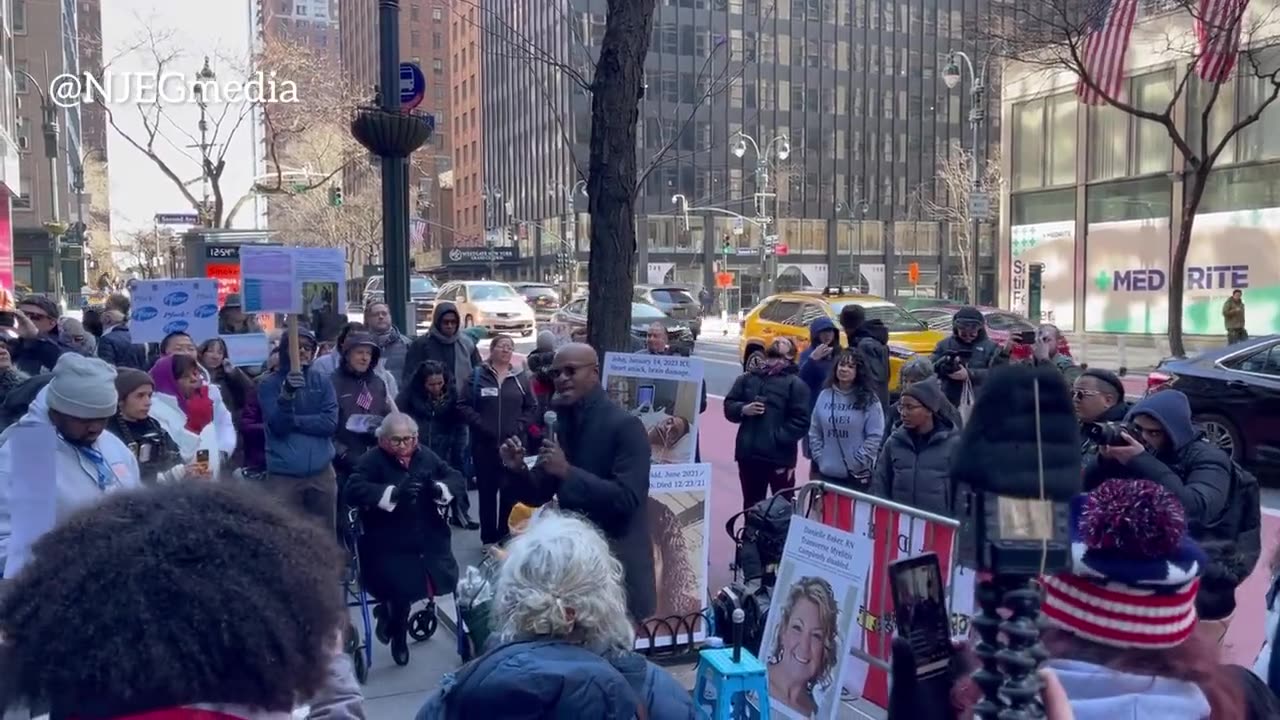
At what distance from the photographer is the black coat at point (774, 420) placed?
26.0 feet

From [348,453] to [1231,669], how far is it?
656 cm

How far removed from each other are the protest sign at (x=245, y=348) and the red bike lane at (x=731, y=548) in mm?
4439

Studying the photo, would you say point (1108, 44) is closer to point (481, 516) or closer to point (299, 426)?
point (481, 516)

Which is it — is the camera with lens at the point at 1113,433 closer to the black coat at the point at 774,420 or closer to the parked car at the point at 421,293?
the black coat at the point at 774,420

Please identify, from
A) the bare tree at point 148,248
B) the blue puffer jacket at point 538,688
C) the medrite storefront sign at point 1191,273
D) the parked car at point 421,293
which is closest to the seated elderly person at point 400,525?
the blue puffer jacket at point 538,688

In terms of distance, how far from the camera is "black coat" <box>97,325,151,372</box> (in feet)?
35.8

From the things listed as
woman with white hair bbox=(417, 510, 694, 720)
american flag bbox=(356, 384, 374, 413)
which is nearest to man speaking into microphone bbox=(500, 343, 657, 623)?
woman with white hair bbox=(417, 510, 694, 720)

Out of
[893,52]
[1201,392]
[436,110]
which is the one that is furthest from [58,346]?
[436,110]

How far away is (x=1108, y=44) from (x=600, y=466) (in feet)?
69.9

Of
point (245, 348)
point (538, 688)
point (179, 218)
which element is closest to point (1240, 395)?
point (245, 348)

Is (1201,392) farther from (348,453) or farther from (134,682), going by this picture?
(134,682)

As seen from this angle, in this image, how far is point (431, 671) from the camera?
612cm

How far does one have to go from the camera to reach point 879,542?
17.1ft

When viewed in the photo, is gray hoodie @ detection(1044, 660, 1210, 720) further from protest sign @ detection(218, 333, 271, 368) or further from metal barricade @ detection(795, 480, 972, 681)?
protest sign @ detection(218, 333, 271, 368)
